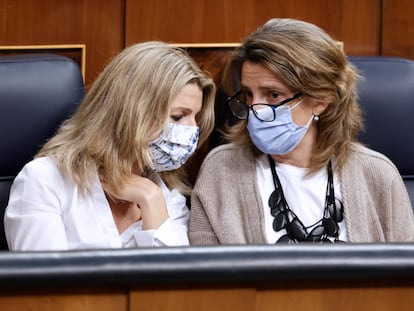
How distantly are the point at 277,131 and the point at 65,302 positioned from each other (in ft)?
2.94

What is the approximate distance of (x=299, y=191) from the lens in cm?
178

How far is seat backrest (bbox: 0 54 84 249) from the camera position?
1807 millimetres

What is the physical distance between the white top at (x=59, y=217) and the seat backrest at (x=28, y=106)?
0.12m

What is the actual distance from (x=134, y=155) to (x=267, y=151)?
29 cm

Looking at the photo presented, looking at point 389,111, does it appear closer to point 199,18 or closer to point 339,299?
point 199,18

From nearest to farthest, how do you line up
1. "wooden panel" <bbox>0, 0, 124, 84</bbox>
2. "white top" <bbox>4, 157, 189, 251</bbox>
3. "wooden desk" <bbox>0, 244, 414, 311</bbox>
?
"wooden desk" <bbox>0, 244, 414, 311</bbox>
"white top" <bbox>4, 157, 189, 251</bbox>
"wooden panel" <bbox>0, 0, 124, 84</bbox>

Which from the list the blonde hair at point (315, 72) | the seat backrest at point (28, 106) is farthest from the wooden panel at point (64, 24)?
the blonde hair at point (315, 72)

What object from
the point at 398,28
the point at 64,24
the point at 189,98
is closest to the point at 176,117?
the point at 189,98

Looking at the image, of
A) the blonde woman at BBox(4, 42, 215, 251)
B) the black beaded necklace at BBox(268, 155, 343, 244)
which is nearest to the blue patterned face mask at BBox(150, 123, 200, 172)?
the blonde woman at BBox(4, 42, 215, 251)

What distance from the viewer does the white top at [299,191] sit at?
5.75 ft

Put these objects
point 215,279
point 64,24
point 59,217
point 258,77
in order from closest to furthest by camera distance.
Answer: point 215,279, point 59,217, point 258,77, point 64,24

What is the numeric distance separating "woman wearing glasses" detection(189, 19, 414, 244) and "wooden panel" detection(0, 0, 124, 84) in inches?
21.0

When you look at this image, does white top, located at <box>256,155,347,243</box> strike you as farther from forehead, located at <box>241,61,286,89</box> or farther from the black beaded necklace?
forehead, located at <box>241,61,286,89</box>

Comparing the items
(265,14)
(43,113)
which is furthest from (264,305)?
(265,14)
